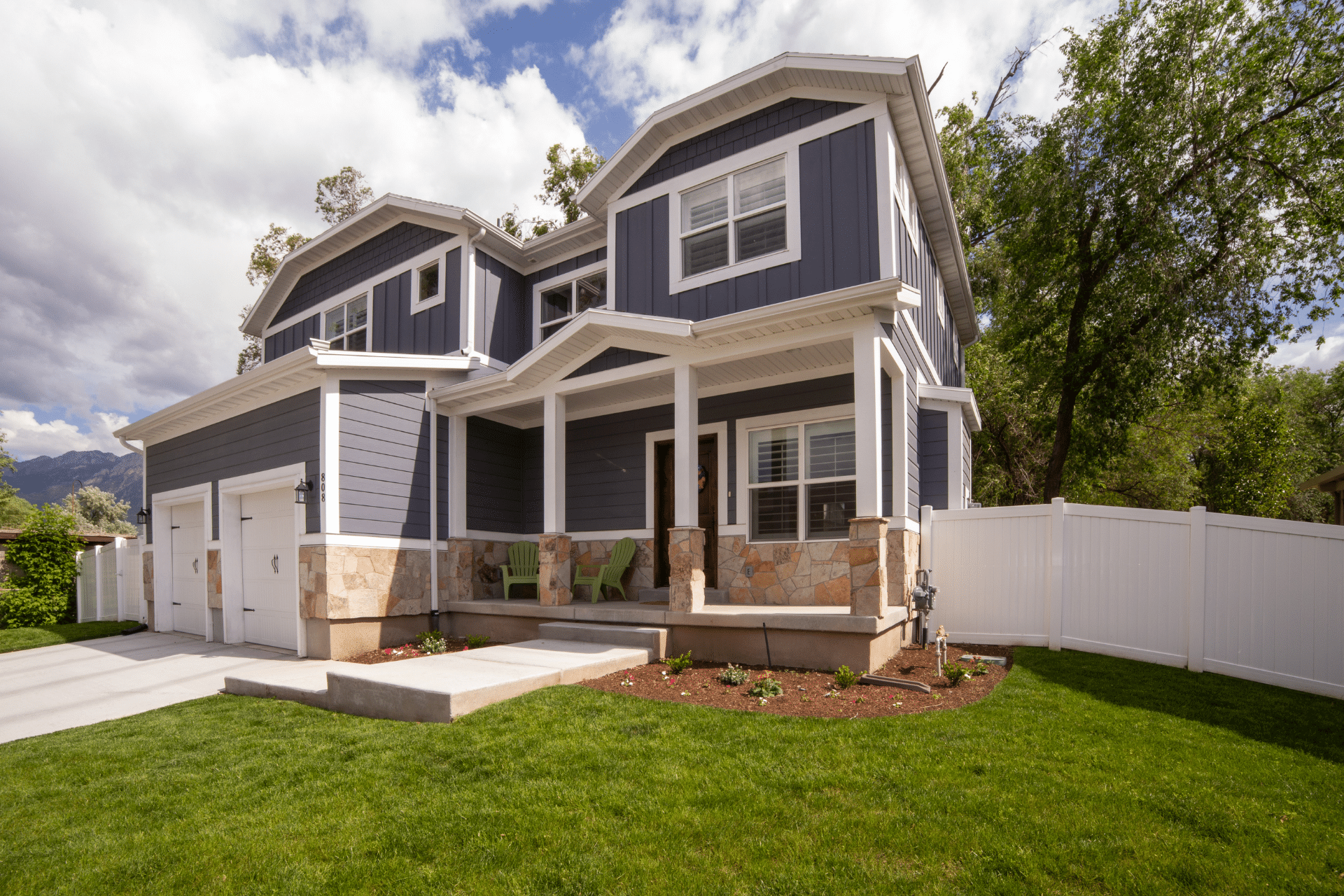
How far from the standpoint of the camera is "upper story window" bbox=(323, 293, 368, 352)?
11.7m

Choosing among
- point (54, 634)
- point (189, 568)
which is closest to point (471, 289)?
point (189, 568)

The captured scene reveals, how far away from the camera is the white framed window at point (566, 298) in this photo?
1040 centimetres

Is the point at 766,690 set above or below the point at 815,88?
below

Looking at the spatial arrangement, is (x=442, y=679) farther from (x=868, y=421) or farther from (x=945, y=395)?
(x=945, y=395)

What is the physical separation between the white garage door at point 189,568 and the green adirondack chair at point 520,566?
4745 mm

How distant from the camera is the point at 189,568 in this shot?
10.6 meters

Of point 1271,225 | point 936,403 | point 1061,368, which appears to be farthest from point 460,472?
point 1271,225

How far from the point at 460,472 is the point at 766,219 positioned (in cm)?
522

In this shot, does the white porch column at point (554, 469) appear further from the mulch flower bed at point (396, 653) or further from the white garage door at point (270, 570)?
the white garage door at point (270, 570)

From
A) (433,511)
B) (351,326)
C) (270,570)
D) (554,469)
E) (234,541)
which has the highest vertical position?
(351,326)

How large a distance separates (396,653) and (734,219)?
6404 mm

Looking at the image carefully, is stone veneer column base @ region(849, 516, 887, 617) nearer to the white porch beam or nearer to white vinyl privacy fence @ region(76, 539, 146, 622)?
the white porch beam

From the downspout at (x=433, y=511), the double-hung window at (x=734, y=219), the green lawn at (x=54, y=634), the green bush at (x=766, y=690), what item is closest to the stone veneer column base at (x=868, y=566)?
the green bush at (x=766, y=690)

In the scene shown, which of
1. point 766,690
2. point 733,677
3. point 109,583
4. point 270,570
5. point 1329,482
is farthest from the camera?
point 109,583
